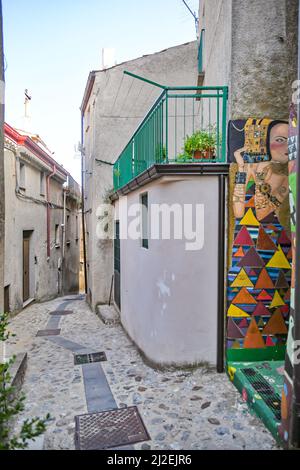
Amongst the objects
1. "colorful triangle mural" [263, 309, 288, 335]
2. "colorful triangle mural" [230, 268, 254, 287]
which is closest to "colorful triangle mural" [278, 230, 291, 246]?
"colorful triangle mural" [230, 268, 254, 287]

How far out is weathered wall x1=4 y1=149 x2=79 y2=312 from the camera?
32.0 ft

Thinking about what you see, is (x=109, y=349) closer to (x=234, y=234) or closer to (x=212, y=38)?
(x=234, y=234)

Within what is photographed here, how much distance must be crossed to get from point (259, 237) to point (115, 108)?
287 inches

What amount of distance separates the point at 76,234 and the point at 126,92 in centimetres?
1311

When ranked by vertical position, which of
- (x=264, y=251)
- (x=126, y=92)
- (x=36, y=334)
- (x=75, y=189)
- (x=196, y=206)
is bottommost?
(x=36, y=334)

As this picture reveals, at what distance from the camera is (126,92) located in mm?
10516

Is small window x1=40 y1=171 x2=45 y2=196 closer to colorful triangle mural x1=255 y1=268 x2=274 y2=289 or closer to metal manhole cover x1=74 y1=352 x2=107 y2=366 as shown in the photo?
metal manhole cover x1=74 y1=352 x2=107 y2=366

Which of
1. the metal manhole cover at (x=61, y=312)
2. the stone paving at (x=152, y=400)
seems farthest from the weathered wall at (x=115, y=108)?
the stone paving at (x=152, y=400)

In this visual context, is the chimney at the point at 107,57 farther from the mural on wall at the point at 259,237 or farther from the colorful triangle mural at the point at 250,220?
the colorful triangle mural at the point at 250,220

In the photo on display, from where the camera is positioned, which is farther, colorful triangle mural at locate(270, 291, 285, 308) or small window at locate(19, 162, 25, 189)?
small window at locate(19, 162, 25, 189)

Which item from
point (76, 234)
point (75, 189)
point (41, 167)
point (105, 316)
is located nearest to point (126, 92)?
point (41, 167)

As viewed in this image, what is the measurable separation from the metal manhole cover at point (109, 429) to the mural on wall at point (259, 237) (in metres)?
1.63

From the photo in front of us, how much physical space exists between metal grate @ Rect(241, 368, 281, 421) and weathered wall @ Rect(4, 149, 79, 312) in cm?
697
